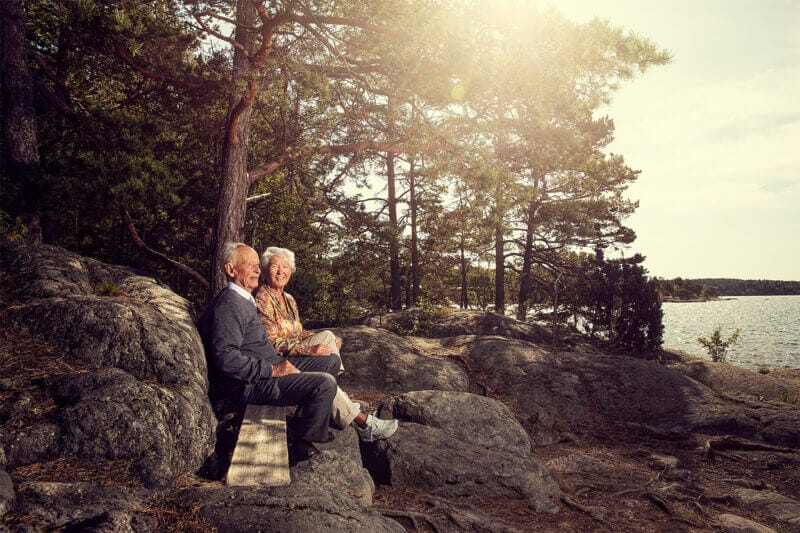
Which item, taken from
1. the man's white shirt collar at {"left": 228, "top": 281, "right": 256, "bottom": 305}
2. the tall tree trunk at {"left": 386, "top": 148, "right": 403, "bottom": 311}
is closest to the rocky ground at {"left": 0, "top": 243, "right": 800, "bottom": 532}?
the man's white shirt collar at {"left": 228, "top": 281, "right": 256, "bottom": 305}

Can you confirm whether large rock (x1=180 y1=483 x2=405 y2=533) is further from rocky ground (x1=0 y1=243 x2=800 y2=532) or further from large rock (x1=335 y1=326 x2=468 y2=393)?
large rock (x1=335 y1=326 x2=468 y2=393)

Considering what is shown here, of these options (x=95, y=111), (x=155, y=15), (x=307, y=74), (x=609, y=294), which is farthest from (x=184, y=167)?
(x=609, y=294)

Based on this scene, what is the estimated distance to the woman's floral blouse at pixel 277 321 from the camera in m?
5.14

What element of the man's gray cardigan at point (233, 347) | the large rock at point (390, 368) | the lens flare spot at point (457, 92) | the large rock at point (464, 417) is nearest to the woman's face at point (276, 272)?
the man's gray cardigan at point (233, 347)

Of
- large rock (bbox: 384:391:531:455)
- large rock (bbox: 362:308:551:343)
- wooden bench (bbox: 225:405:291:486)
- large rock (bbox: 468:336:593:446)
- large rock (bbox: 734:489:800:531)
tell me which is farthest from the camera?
large rock (bbox: 362:308:551:343)

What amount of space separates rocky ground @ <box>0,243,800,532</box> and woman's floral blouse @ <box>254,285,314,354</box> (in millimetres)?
771

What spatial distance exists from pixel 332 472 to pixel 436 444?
5.06 ft

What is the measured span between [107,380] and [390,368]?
213 inches

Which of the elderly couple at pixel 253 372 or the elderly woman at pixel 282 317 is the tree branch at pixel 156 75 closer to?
the elderly woman at pixel 282 317

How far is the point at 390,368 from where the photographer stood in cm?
848

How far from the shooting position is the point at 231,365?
159 inches

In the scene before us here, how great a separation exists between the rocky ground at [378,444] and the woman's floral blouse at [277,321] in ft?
2.53

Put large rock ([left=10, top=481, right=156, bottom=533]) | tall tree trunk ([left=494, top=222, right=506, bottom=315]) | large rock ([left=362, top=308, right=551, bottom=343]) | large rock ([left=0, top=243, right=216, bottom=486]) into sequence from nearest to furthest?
large rock ([left=10, top=481, right=156, bottom=533]) < large rock ([left=0, top=243, right=216, bottom=486]) < large rock ([left=362, top=308, right=551, bottom=343]) < tall tree trunk ([left=494, top=222, right=506, bottom=315])

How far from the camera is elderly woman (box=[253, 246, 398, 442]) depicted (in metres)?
5.09
